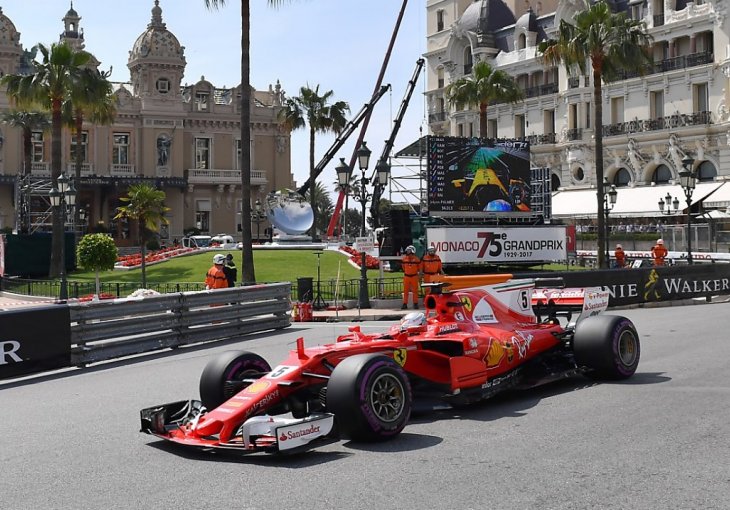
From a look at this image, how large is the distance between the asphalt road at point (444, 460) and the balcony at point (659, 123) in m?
46.5

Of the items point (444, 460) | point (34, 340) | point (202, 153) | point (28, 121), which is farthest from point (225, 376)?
point (202, 153)

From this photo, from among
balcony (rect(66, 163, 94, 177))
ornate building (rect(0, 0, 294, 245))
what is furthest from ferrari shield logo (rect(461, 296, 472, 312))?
balcony (rect(66, 163, 94, 177))

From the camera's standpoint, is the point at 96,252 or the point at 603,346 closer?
the point at 603,346

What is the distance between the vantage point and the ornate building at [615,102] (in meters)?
53.4

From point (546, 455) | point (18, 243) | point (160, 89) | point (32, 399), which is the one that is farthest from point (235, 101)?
point (546, 455)

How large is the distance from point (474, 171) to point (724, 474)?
1145 inches

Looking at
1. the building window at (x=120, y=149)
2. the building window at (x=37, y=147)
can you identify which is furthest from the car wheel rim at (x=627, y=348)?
the building window at (x=120, y=149)

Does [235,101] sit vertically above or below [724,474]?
above

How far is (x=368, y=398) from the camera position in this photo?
770 centimetres

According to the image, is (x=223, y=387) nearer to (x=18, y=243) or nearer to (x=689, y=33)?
(x=18, y=243)

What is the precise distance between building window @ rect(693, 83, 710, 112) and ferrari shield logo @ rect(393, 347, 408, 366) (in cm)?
5058

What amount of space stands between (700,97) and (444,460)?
2074 inches

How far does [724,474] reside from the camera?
6664 mm

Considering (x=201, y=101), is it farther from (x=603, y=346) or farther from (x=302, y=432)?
(x=302, y=432)
